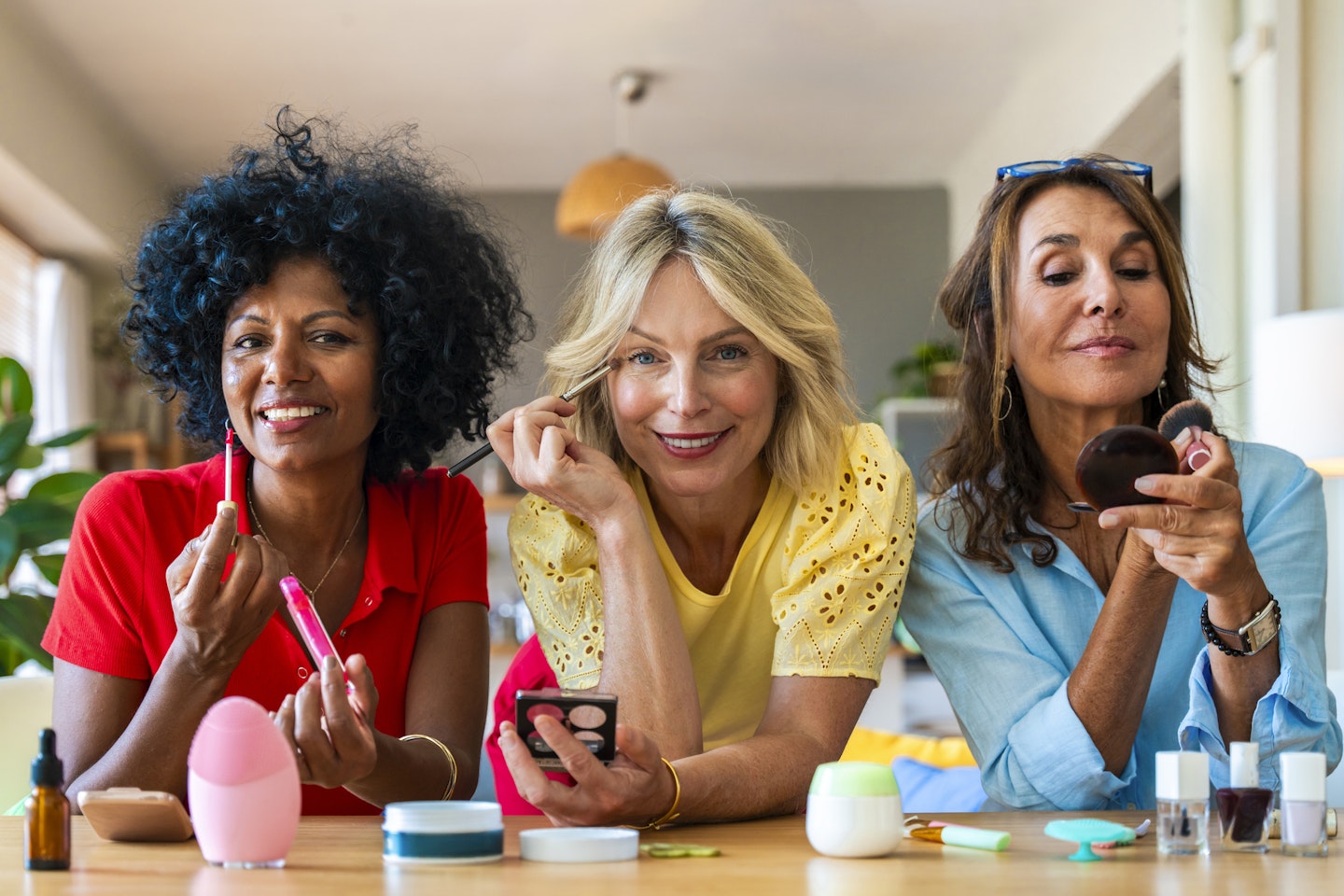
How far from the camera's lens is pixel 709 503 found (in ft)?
5.78

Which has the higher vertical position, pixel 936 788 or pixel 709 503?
pixel 709 503

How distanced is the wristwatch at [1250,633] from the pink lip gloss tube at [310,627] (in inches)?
36.5

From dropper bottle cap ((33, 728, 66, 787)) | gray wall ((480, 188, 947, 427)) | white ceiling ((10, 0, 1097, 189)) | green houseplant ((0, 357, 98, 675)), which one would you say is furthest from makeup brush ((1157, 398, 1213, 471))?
gray wall ((480, 188, 947, 427))

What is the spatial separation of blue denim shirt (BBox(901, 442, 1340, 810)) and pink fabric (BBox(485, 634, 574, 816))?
524 millimetres

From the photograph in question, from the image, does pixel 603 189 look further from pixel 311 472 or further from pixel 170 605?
pixel 170 605

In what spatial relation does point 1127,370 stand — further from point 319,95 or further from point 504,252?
point 319,95

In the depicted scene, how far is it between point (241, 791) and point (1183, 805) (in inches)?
29.7

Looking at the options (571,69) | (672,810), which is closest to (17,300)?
(571,69)

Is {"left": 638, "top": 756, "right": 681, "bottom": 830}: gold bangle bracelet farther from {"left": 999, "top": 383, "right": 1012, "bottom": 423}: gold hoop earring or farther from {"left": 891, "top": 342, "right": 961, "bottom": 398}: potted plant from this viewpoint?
{"left": 891, "top": 342, "right": 961, "bottom": 398}: potted plant

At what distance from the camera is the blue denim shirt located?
4.85 ft

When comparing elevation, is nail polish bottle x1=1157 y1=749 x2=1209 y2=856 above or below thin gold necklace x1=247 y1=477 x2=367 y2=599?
below

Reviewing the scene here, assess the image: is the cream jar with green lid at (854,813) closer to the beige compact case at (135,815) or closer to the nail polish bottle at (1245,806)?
the nail polish bottle at (1245,806)

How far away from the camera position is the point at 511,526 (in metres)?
1.74

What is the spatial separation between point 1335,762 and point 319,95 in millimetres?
4831
